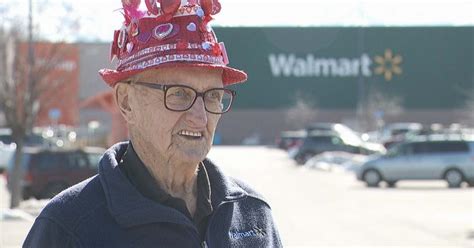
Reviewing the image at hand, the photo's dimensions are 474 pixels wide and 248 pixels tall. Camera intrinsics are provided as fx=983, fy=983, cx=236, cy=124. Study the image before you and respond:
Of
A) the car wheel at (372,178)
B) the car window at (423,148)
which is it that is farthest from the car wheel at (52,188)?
the car window at (423,148)

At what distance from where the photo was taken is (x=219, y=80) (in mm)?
3010

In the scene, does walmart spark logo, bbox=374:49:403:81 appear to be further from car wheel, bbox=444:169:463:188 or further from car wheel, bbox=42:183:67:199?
car wheel, bbox=42:183:67:199

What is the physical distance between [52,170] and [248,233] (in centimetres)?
2076

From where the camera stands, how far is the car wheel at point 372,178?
104 feet

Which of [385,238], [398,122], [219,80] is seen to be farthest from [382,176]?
[398,122]

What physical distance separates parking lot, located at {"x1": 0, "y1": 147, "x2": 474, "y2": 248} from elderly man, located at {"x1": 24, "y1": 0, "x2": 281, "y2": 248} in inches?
224

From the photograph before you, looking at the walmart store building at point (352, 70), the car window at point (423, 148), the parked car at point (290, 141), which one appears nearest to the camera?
the car window at point (423, 148)

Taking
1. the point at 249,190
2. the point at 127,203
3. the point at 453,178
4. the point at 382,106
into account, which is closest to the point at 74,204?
the point at 127,203

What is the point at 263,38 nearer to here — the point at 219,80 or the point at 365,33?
the point at 365,33

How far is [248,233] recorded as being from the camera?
305 cm

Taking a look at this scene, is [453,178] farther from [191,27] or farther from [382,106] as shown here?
[382,106]

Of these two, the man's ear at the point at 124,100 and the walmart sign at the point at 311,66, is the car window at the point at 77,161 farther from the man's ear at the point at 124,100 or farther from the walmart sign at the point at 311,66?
the walmart sign at the point at 311,66

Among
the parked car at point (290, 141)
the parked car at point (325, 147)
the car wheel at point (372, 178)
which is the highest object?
the car wheel at point (372, 178)

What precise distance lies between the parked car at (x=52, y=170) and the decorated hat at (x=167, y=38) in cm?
2014
